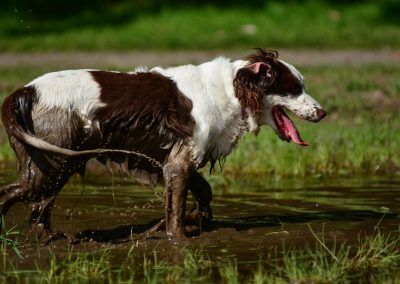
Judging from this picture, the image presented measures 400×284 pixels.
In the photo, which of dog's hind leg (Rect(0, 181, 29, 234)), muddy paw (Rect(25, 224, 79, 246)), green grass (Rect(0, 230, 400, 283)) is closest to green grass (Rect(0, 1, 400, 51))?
muddy paw (Rect(25, 224, 79, 246))

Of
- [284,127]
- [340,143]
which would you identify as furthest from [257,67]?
[340,143]

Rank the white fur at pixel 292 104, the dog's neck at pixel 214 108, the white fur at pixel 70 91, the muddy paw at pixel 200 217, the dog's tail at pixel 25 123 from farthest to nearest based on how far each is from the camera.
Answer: the muddy paw at pixel 200 217, the white fur at pixel 292 104, the dog's neck at pixel 214 108, the white fur at pixel 70 91, the dog's tail at pixel 25 123

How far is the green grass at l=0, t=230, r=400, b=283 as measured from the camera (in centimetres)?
605

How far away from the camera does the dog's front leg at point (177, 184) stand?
24.6 feet

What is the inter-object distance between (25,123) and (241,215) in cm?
216

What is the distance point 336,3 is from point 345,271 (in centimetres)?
1718

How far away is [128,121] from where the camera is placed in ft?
24.3

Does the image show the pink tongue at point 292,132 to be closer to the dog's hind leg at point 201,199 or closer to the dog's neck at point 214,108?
the dog's neck at point 214,108

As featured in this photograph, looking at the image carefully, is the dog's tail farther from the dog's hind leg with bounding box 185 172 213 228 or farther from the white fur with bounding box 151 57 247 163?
the dog's hind leg with bounding box 185 172 213 228

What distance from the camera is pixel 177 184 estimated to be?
7.51m

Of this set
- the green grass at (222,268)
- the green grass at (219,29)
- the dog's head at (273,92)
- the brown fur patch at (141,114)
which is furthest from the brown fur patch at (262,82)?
the green grass at (219,29)

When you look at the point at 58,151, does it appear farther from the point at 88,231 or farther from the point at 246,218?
the point at 246,218

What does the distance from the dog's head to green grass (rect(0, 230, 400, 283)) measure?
4.19 feet

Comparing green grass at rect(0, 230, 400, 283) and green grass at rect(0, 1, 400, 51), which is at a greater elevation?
green grass at rect(0, 1, 400, 51)
